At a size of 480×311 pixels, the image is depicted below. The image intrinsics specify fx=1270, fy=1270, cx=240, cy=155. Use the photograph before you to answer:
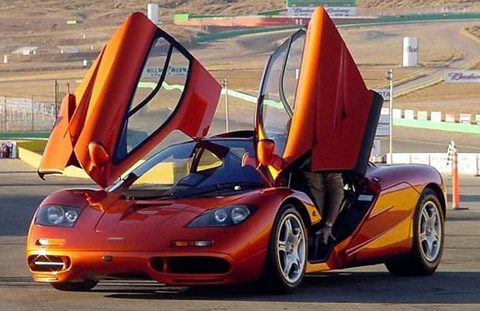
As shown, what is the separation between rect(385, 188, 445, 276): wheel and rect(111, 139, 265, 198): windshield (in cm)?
160

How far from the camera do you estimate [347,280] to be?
34.2ft

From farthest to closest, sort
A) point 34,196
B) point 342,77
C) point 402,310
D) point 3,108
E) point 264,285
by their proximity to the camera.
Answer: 1. point 3,108
2. point 34,196
3. point 342,77
4. point 264,285
5. point 402,310

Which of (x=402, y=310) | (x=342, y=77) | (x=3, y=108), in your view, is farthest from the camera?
(x=3, y=108)

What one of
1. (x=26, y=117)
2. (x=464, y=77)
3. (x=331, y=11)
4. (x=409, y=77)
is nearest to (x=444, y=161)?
(x=464, y=77)

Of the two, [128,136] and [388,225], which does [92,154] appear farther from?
[388,225]

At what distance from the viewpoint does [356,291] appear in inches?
377

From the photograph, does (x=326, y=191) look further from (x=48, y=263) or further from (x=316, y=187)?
(x=48, y=263)

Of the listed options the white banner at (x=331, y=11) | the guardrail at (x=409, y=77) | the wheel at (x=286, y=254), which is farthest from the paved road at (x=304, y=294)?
the white banner at (x=331, y=11)

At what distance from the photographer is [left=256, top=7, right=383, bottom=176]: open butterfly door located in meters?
9.64

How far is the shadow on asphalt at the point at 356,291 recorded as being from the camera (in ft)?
29.8

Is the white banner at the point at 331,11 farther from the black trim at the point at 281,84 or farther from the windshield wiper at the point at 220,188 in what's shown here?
the windshield wiper at the point at 220,188

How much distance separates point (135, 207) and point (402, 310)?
85.6 inches

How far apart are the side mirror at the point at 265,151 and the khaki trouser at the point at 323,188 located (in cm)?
72

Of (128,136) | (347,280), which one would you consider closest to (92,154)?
(128,136)
